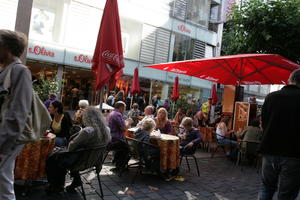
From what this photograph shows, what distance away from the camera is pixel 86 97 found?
17797mm

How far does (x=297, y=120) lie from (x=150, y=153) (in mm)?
2683

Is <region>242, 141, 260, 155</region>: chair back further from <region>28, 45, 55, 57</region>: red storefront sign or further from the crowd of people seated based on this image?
<region>28, 45, 55, 57</region>: red storefront sign

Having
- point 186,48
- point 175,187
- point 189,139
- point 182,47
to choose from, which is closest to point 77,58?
point 182,47

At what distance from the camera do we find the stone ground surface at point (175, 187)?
402 centimetres

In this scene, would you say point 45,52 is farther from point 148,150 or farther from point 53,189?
point 53,189

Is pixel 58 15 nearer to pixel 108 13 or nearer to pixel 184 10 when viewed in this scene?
pixel 184 10

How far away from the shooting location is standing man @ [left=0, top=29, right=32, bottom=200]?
6.37 ft

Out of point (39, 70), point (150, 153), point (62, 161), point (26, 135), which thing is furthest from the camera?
point (39, 70)

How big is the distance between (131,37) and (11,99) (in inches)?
708

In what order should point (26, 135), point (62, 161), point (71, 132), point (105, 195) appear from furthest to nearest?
point (71, 132) < point (105, 195) < point (62, 161) < point (26, 135)

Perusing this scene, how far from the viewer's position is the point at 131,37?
63.7 feet

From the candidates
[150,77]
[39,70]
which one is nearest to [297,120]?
[39,70]

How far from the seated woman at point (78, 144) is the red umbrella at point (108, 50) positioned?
102cm

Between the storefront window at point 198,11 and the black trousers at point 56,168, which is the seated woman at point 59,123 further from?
the storefront window at point 198,11
